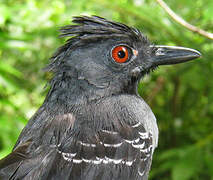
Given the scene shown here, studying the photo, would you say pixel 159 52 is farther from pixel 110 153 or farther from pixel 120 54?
pixel 110 153

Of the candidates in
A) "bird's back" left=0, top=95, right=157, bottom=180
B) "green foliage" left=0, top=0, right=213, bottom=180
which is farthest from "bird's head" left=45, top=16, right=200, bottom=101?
"green foliage" left=0, top=0, right=213, bottom=180

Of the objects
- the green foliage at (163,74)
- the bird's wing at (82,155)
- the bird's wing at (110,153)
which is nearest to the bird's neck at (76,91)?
the bird's wing at (82,155)

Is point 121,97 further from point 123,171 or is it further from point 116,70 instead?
point 123,171

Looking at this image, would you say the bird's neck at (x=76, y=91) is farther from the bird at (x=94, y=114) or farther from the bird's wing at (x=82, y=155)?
the bird's wing at (x=82, y=155)

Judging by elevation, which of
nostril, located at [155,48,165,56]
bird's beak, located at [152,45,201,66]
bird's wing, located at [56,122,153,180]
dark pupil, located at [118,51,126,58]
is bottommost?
bird's wing, located at [56,122,153,180]

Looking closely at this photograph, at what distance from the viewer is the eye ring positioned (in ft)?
9.86

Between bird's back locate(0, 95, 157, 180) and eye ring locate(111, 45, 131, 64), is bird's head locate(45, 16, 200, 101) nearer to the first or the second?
eye ring locate(111, 45, 131, 64)

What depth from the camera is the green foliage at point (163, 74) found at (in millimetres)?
4199

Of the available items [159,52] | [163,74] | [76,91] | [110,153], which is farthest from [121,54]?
[163,74]

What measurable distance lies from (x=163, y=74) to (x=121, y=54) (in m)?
1.84

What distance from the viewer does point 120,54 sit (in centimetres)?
306

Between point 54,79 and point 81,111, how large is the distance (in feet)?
1.30

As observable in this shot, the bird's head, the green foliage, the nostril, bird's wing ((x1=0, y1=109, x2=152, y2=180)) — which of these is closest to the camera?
bird's wing ((x1=0, y1=109, x2=152, y2=180))

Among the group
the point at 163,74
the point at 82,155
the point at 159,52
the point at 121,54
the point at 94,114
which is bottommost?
the point at 163,74
